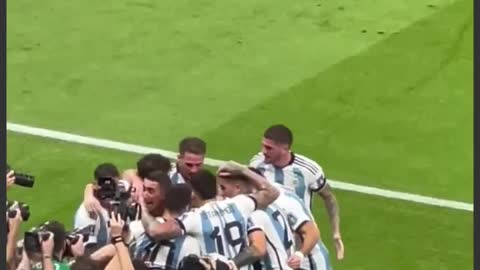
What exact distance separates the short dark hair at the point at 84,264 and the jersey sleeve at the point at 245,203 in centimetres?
100

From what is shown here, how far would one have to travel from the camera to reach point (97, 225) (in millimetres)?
7949

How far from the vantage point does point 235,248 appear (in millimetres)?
7207

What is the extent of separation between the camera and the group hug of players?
700 cm

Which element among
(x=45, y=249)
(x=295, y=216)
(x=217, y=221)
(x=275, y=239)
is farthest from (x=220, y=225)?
(x=45, y=249)

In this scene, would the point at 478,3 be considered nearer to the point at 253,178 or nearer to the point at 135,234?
the point at 253,178

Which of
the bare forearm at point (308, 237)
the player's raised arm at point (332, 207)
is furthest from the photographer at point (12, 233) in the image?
the player's raised arm at point (332, 207)

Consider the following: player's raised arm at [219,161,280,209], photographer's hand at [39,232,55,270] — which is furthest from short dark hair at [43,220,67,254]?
player's raised arm at [219,161,280,209]

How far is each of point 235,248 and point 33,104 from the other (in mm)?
5788

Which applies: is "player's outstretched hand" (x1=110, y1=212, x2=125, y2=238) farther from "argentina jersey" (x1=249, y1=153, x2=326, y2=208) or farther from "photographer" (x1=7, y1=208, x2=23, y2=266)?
"argentina jersey" (x1=249, y1=153, x2=326, y2=208)

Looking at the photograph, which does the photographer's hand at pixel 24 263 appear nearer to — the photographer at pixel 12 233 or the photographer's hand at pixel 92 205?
the photographer at pixel 12 233

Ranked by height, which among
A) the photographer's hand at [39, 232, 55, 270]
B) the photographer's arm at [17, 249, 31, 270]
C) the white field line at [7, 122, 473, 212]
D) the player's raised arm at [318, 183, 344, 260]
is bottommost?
the white field line at [7, 122, 473, 212]

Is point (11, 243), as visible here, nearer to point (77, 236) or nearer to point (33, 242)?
point (33, 242)

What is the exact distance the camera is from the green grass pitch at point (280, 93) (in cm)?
1064

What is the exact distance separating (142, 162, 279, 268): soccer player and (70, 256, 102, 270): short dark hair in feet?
1.37
